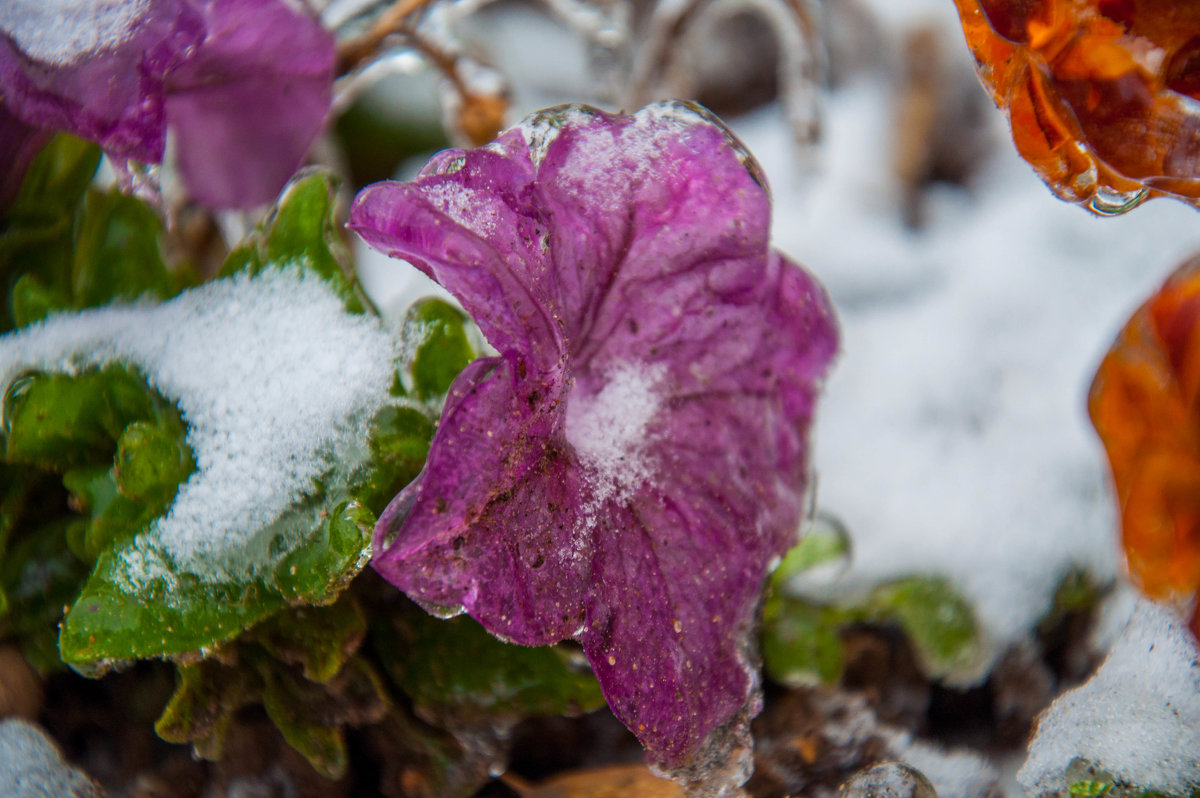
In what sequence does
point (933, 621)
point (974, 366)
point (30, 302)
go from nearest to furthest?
point (30, 302)
point (933, 621)
point (974, 366)

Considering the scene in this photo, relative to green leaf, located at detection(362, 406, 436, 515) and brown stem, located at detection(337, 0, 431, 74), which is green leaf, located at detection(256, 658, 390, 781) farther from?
brown stem, located at detection(337, 0, 431, 74)

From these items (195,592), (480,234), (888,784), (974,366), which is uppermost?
(480,234)

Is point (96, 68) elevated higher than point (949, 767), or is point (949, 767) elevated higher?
point (96, 68)

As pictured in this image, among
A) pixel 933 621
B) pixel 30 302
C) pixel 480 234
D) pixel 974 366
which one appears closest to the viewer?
pixel 480 234

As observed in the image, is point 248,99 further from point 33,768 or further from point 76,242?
point 33,768

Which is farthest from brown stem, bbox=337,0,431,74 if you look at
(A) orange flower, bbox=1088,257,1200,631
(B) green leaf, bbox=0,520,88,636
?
(A) orange flower, bbox=1088,257,1200,631

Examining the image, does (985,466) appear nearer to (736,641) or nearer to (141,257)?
(736,641)

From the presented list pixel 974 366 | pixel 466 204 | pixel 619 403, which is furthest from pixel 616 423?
pixel 974 366
